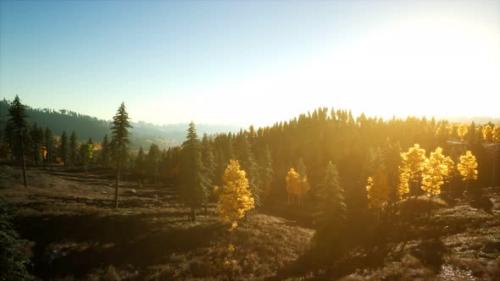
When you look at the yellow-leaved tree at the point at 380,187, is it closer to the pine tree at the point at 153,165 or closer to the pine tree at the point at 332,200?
the pine tree at the point at 332,200

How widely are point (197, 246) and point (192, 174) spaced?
11.7 m

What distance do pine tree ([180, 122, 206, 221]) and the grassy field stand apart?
4.29 m

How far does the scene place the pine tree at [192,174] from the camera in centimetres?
4772

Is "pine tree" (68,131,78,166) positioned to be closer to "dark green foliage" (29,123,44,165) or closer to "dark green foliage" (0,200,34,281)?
"dark green foliage" (29,123,44,165)

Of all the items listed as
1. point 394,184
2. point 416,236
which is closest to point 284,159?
point 394,184

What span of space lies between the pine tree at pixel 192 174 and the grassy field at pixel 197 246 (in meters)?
4.29

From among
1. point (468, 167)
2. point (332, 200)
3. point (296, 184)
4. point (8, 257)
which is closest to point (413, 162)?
point (332, 200)

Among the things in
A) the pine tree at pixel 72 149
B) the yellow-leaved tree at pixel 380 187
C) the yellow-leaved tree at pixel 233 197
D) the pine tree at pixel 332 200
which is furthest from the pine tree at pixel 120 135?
the pine tree at pixel 72 149

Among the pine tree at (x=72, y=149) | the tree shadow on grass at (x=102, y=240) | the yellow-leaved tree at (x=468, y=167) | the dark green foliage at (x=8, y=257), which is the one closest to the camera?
the dark green foliage at (x=8, y=257)

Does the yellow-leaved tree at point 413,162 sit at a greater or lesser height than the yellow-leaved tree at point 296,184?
greater

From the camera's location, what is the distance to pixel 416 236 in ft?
138

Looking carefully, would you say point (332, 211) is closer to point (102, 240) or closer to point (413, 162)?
point (413, 162)

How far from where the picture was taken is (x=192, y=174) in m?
48.4

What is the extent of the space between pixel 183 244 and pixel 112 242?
9.02 meters
